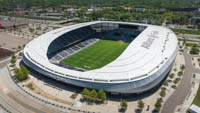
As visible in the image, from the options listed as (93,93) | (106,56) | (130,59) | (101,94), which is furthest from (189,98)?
(106,56)

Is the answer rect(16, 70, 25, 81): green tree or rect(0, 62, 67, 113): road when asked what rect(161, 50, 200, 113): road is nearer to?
rect(0, 62, 67, 113): road

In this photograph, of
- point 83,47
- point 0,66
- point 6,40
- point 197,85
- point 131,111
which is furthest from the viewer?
point 6,40

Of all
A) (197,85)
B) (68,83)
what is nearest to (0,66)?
(68,83)

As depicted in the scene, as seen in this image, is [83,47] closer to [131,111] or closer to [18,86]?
[18,86]

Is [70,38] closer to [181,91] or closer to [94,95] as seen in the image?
[94,95]

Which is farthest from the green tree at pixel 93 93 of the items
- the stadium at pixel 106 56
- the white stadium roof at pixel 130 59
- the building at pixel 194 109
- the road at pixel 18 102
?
the building at pixel 194 109

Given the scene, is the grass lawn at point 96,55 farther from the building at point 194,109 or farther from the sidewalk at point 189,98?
the building at point 194,109

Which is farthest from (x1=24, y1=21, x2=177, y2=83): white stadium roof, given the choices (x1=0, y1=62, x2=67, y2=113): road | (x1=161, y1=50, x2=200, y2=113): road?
(x1=0, y1=62, x2=67, y2=113): road
